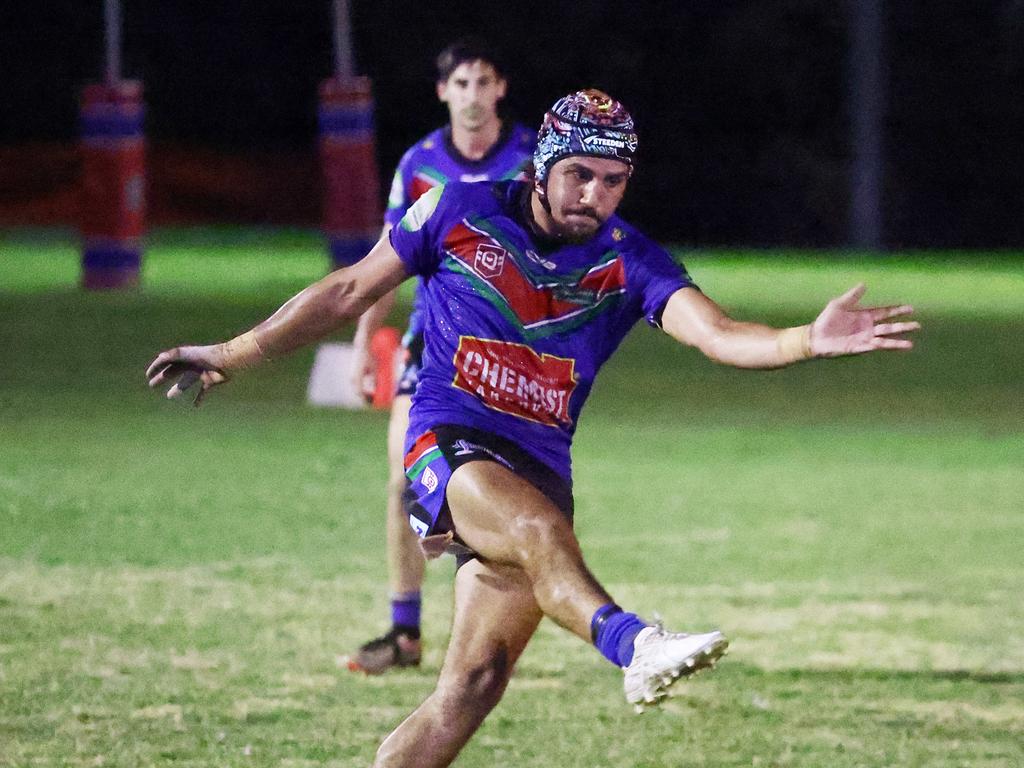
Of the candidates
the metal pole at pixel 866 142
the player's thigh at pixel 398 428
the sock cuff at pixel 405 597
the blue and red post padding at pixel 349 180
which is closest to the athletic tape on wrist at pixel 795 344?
the player's thigh at pixel 398 428

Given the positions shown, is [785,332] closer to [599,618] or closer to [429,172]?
[599,618]

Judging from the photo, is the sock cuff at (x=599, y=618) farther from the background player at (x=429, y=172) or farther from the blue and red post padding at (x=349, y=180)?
the blue and red post padding at (x=349, y=180)

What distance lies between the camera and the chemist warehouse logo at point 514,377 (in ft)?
18.3

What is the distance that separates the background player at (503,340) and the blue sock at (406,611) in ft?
8.39

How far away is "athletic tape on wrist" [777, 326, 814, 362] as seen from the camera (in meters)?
5.14

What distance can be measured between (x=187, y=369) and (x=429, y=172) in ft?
8.31

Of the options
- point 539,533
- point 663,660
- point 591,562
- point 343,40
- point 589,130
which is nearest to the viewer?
point 663,660

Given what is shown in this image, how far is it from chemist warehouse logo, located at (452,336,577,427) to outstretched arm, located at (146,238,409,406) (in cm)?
28

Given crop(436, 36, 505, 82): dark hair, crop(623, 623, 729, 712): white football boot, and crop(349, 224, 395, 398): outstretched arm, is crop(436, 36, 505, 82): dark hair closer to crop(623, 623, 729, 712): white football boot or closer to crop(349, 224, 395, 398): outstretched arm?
crop(349, 224, 395, 398): outstretched arm

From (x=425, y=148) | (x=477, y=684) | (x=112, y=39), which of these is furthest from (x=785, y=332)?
(x=112, y=39)

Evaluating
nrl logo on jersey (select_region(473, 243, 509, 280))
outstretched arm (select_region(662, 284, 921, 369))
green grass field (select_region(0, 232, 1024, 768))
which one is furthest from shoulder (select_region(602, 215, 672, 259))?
green grass field (select_region(0, 232, 1024, 768))

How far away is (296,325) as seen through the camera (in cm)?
566

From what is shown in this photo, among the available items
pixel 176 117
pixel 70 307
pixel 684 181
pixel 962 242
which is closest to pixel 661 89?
pixel 684 181

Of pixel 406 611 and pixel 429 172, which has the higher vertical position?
pixel 429 172
